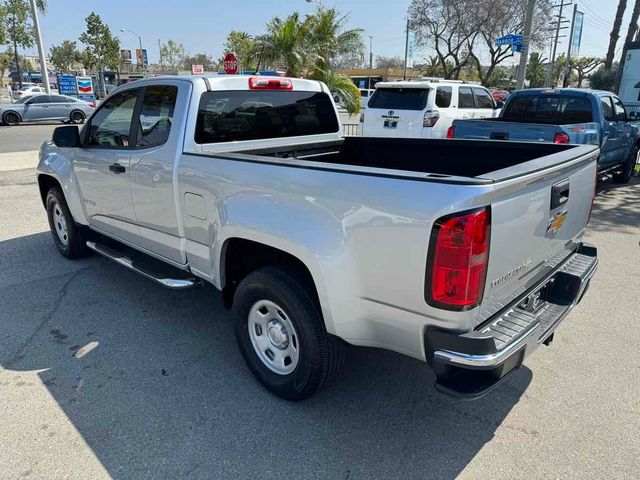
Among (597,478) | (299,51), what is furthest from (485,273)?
(299,51)

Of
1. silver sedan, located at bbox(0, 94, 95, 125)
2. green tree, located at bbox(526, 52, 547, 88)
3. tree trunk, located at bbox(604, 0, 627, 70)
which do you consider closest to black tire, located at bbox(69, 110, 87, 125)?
silver sedan, located at bbox(0, 94, 95, 125)

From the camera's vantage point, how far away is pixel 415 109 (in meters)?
11.1

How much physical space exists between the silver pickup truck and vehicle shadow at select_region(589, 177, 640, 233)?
430 cm

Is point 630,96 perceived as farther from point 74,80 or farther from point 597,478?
point 74,80

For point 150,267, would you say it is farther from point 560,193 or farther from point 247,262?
point 560,193

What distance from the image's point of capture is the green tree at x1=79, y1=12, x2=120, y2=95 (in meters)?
48.1

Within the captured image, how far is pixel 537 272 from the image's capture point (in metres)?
2.75

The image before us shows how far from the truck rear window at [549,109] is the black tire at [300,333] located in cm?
699

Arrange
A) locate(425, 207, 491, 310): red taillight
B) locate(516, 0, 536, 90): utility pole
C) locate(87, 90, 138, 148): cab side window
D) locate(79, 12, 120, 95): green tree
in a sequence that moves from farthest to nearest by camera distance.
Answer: locate(79, 12, 120, 95): green tree, locate(516, 0, 536, 90): utility pole, locate(87, 90, 138, 148): cab side window, locate(425, 207, 491, 310): red taillight

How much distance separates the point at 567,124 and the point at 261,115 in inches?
222

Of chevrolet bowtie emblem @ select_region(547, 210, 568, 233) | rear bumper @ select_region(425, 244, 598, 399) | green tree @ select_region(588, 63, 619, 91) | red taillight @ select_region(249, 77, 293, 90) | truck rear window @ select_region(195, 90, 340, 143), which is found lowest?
rear bumper @ select_region(425, 244, 598, 399)

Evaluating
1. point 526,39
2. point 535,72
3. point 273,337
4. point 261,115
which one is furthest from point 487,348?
point 535,72

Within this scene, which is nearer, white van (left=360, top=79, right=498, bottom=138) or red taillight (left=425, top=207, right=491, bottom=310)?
red taillight (left=425, top=207, right=491, bottom=310)

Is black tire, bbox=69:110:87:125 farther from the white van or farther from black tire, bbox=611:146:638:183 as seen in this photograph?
black tire, bbox=611:146:638:183
